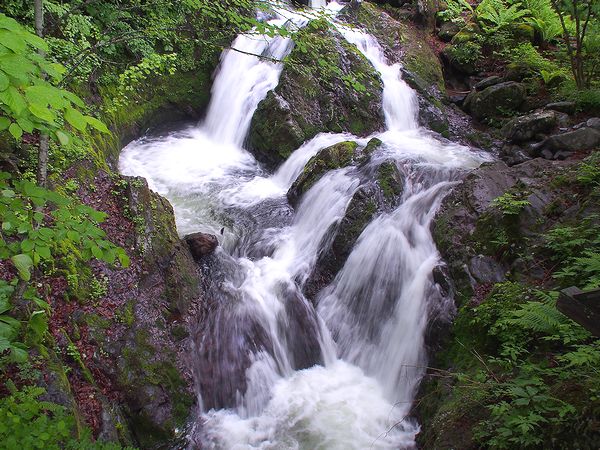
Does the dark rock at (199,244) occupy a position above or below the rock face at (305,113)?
below

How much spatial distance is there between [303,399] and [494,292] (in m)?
2.52

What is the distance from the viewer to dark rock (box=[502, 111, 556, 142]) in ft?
26.0

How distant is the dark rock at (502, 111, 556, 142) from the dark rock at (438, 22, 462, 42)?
17.9 feet

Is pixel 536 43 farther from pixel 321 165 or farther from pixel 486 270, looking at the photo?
pixel 486 270

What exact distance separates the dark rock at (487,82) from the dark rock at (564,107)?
84.5 inches

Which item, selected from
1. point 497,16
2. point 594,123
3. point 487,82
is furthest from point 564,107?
point 497,16

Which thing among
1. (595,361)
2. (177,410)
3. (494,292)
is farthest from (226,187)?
(595,361)

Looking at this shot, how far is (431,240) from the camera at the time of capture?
577 centimetres

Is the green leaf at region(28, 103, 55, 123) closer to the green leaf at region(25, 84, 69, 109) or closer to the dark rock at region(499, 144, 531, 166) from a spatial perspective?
the green leaf at region(25, 84, 69, 109)

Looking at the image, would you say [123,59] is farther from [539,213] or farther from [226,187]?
[539,213]

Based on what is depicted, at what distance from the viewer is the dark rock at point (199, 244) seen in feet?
19.7

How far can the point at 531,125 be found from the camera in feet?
26.5

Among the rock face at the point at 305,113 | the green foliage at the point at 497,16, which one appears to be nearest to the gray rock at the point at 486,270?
the rock face at the point at 305,113

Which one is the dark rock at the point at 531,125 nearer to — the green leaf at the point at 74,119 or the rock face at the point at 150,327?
the rock face at the point at 150,327
